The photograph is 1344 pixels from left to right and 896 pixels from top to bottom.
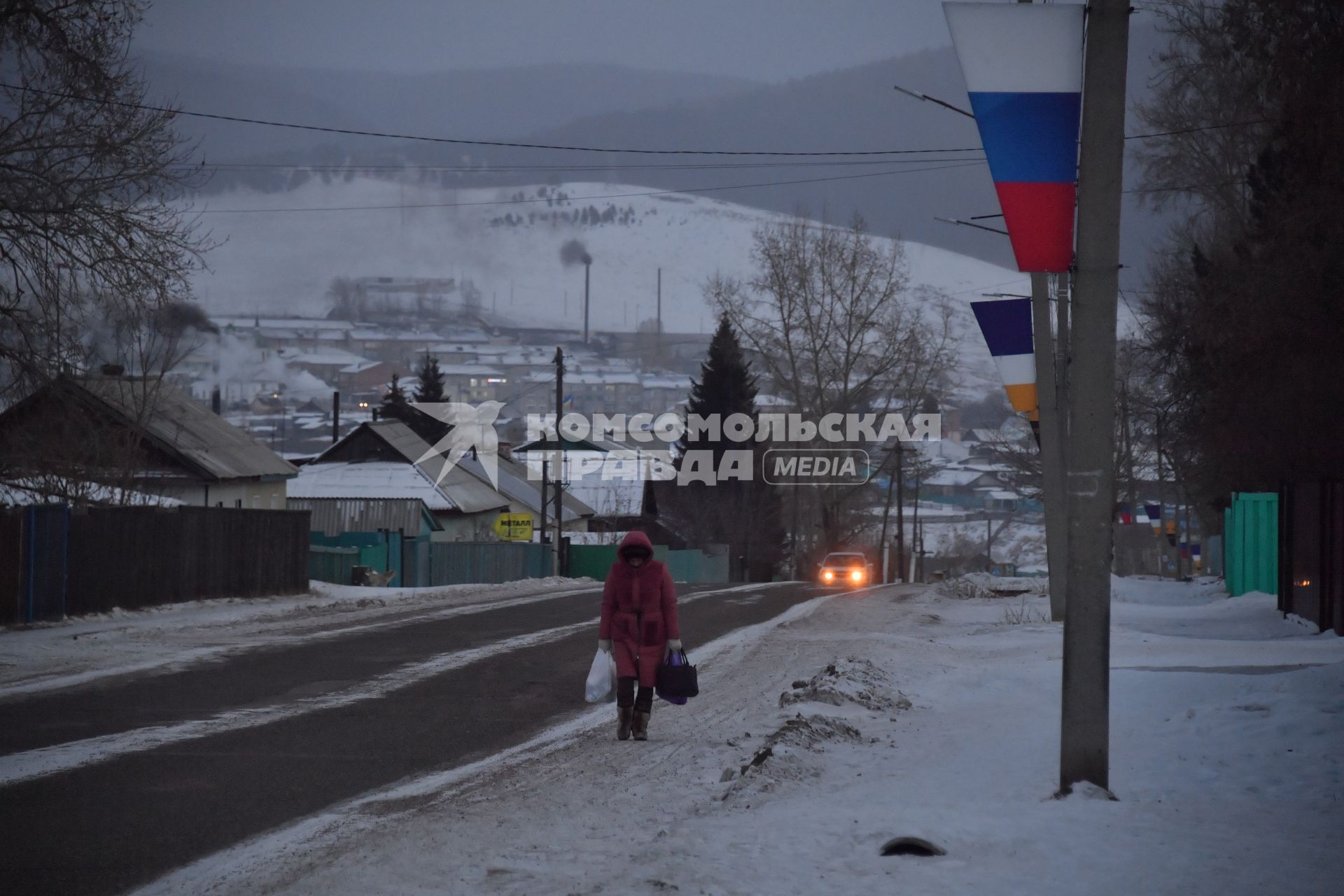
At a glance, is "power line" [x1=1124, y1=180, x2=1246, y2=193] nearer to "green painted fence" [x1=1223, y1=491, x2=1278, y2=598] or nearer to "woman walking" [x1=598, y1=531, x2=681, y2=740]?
"green painted fence" [x1=1223, y1=491, x2=1278, y2=598]

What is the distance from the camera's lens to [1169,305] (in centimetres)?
3281

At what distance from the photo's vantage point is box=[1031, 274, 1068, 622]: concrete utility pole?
62.0ft

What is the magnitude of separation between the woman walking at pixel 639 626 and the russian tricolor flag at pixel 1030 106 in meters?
3.90

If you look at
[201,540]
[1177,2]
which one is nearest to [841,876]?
[201,540]

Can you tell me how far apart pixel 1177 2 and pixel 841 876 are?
31.7 metres

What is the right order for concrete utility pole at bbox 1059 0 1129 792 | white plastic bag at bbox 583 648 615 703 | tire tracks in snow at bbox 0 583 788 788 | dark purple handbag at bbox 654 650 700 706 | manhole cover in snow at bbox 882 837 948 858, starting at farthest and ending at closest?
white plastic bag at bbox 583 648 615 703, dark purple handbag at bbox 654 650 700 706, tire tracks in snow at bbox 0 583 788 788, concrete utility pole at bbox 1059 0 1129 792, manhole cover in snow at bbox 882 837 948 858

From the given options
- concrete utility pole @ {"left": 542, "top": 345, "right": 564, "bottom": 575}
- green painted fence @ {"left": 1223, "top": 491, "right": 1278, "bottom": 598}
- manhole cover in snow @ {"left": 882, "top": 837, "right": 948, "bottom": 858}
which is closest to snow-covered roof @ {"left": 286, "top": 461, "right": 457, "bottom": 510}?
concrete utility pole @ {"left": 542, "top": 345, "right": 564, "bottom": 575}

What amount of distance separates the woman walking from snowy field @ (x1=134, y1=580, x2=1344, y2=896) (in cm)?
35

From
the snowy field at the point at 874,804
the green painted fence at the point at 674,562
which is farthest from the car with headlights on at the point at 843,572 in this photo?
the snowy field at the point at 874,804

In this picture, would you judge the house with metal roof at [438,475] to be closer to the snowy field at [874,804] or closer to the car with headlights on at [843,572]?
the car with headlights on at [843,572]

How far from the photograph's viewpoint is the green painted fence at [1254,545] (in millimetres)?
22250

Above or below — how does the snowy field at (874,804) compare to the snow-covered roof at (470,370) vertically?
below

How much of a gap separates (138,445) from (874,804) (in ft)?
102

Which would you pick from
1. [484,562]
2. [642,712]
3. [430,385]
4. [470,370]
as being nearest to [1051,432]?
[642,712]
